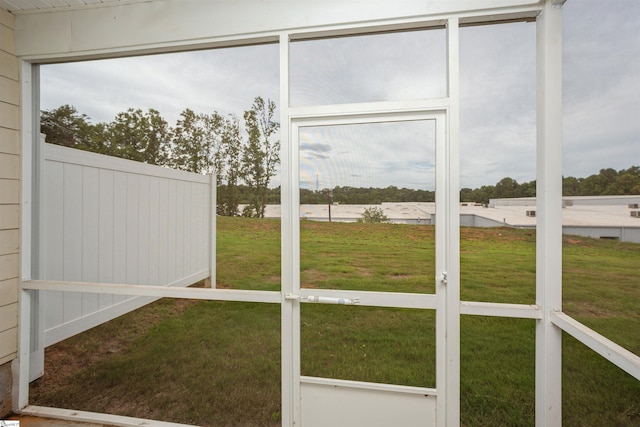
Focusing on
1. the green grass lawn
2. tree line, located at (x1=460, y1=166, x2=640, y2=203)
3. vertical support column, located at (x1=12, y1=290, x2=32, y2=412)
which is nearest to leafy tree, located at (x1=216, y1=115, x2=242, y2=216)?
the green grass lawn

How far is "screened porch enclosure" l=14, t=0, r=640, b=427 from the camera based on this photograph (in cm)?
170

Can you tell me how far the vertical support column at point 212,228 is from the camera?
205 cm

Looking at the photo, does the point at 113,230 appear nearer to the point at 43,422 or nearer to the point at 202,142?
the point at 202,142

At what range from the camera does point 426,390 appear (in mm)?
1753

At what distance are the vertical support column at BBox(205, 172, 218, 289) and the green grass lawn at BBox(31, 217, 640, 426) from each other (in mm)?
46

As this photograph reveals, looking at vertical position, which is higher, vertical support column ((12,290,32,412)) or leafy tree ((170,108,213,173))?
leafy tree ((170,108,213,173))

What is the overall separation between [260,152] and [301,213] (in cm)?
44

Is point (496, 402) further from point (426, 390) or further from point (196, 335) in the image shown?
point (196, 335)

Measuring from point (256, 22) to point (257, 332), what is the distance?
1.76m

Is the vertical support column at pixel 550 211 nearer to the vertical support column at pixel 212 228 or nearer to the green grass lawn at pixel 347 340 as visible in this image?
the green grass lawn at pixel 347 340

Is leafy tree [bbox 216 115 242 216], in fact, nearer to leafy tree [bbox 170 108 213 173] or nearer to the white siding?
leafy tree [bbox 170 108 213 173]

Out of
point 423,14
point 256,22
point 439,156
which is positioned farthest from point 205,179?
point 423,14

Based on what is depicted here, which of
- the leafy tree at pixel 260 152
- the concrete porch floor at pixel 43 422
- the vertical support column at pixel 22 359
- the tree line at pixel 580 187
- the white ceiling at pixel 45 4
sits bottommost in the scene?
the concrete porch floor at pixel 43 422

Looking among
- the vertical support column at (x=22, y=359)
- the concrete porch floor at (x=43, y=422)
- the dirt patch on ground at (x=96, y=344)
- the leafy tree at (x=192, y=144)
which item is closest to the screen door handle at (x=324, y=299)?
the dirt patch on ground at (x=96, y=344)
